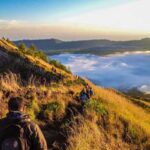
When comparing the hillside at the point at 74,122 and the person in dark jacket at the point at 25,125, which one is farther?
the hillside at the point at 74,122

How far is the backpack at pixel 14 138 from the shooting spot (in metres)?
7.23

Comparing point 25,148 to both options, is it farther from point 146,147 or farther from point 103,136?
point 146,147

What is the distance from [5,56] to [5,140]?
29.8m

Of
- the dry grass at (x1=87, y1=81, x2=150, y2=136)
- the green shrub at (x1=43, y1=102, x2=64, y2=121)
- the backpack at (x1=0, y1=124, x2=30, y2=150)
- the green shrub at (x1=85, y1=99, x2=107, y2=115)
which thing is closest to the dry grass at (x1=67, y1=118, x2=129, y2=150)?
the green shrub at (x1=43, y1=102, x2=64, y2=121)

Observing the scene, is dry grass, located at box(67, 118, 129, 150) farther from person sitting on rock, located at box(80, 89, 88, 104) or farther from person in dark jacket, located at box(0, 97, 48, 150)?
person in dark jacket, located at box(0, 97, 48, 150)

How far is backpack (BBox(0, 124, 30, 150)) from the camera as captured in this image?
7227 millimetres

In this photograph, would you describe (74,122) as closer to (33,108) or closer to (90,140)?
(90,140)

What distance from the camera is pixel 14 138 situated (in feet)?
23.9

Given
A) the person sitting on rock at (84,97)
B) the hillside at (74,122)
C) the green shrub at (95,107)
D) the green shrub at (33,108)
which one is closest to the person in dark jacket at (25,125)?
the hillside at (74,122)

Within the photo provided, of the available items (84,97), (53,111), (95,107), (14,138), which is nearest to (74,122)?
(53,111)

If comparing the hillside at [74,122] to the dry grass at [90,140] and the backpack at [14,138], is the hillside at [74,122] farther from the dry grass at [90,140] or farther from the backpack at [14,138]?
the backpack at [14,138]

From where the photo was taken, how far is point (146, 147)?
595 inches

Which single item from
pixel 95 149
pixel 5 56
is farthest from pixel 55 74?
pixel 95 149

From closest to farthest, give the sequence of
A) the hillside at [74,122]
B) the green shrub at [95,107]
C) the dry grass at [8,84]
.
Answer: the hillside at [74,122] → the dry grass at [8,84] → the green shrub at [95,107]
